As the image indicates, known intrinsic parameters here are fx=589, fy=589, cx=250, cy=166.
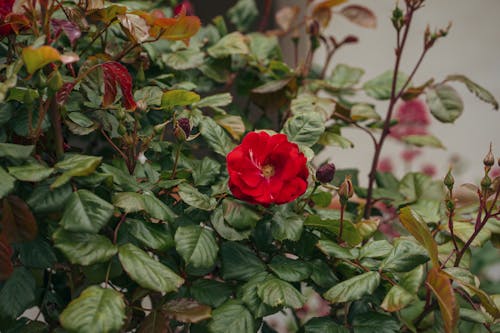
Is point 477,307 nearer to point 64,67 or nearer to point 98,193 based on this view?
point 98,193

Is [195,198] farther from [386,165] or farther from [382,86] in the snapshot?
[386,165]

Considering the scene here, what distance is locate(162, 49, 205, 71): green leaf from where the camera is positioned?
2.52 ft

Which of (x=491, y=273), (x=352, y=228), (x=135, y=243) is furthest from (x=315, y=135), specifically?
(x=491, y=273)

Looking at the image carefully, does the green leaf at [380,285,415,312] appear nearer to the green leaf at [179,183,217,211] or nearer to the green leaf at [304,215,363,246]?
the green leaf at [304,215,363,246]

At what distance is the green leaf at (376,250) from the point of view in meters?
0.61

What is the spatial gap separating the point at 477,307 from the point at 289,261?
0.73ft

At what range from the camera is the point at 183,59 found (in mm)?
783

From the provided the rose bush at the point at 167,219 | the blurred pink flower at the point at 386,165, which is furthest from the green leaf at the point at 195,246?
the blurred pink flower at the point at 386,165

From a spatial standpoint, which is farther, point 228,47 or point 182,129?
point 228,47

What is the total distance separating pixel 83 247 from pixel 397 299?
0.29 meters

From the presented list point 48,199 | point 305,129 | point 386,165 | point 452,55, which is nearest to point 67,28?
point 48,199

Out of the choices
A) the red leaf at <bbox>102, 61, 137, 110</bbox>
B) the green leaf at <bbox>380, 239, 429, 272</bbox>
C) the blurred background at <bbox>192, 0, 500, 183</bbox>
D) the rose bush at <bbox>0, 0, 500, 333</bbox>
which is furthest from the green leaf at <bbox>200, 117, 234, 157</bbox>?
the blurred background at <bbox>192, 0, 500, 183</bbox>

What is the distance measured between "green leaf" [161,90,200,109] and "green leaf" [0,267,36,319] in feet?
0.71

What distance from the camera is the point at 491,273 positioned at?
1856 millimetres
